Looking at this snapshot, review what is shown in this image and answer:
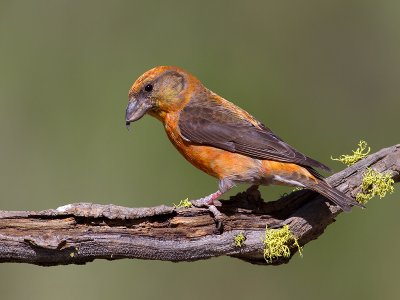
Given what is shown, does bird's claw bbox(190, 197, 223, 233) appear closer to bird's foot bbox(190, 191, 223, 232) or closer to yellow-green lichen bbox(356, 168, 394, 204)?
bird's foot bbox(190, 191, 223, 232)

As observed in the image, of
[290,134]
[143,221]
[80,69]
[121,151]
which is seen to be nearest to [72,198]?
[121,151]

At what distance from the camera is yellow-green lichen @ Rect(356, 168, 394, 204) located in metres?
6.35

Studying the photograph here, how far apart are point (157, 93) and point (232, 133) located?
2.40 feet

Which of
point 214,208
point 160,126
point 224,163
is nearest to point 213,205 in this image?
point 214,208

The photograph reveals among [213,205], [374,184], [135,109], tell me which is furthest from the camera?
[135,109]

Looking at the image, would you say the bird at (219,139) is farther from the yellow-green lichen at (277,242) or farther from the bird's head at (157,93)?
the yellow-green lichen at (277,242)

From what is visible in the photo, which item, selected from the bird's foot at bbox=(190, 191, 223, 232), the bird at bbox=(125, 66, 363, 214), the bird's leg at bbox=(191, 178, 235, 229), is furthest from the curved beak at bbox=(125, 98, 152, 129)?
the bird's foot at bbox=(190, 191, 223, 232)

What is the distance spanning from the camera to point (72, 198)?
8.64 m

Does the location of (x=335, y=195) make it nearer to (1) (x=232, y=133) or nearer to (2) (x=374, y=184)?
(2) (x=374, y=184)

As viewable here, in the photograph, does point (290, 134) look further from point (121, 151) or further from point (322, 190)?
point (322, 190)

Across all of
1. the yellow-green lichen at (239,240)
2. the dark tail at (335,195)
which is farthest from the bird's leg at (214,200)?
the dark tail at (335,195)

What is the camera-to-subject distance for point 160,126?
9398mm

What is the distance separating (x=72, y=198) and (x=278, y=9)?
323 cm

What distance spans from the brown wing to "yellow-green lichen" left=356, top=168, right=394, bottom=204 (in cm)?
39
